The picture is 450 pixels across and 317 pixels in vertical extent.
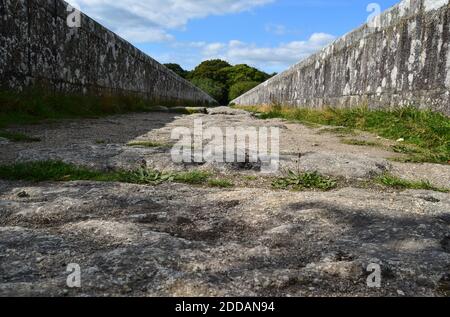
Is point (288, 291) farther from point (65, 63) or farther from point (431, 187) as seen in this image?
point (65, 63)

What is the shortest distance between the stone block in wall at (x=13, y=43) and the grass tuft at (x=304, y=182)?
4343 mm

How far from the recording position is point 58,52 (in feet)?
23.7

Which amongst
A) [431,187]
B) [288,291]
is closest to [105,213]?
[288,291]

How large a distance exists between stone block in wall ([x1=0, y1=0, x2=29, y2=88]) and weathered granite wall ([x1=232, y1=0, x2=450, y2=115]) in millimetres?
4972

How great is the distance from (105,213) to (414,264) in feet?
4.22

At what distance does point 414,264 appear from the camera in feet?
4.77

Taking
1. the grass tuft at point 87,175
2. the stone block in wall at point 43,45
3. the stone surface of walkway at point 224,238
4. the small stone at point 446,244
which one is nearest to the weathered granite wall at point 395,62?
the stone surface of walkway at point 224,238

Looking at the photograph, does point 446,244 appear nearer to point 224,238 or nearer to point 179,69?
point 224,238

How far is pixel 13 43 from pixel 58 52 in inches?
56.7

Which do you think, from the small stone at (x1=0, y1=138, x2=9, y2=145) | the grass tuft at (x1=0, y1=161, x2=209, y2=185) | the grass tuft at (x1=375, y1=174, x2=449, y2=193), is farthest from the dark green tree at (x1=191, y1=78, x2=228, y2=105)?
the grass tuft at (x1=375, y1=174, x2=449, y2=193)

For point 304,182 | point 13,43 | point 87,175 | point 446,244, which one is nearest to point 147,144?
point 87,175

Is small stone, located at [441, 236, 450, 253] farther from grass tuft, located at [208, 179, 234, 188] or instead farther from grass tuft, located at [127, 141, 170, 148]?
grass tuft, located at [127, 141, 170, 148]

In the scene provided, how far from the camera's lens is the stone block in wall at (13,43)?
5605mm

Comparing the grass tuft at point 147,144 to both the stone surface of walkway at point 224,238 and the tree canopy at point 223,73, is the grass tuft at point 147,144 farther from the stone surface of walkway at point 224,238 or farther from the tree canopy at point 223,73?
the tree canopy at point 223,73
